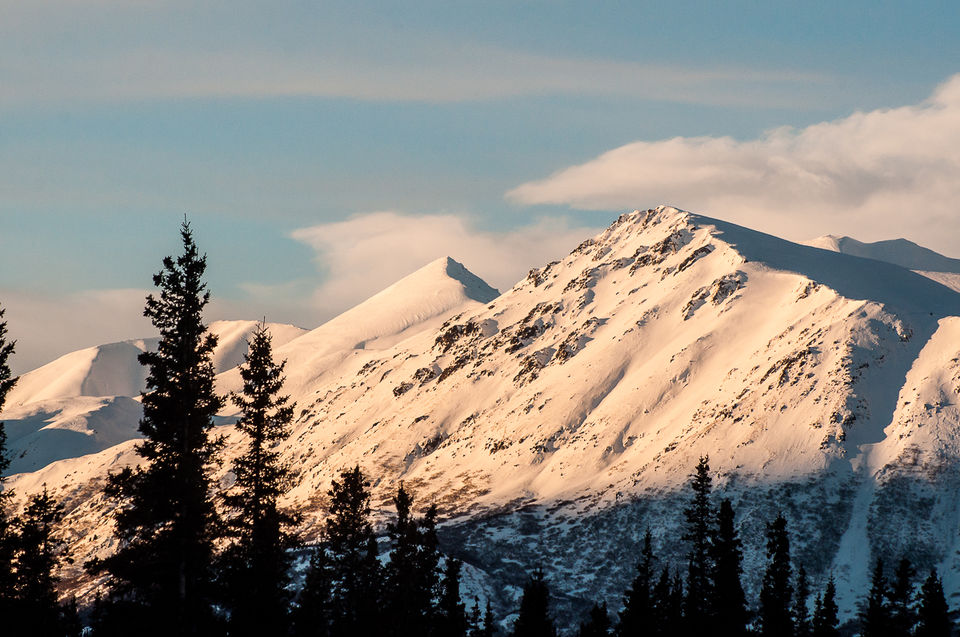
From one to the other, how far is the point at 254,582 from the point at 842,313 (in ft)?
470

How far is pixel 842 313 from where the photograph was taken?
168750mm

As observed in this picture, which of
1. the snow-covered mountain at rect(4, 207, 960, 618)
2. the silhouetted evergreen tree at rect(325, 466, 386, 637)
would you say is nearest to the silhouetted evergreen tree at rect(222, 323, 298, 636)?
the silhouetted evergreen tree at rect(325, 466, 386, 637)

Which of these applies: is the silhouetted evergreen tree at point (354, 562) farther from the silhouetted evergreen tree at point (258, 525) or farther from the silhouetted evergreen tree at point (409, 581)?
the silhouetted evergreen tree at point (258, 525)

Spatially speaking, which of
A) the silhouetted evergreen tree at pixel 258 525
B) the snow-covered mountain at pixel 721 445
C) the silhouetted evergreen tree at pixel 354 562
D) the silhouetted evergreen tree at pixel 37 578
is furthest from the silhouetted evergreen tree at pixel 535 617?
the snow-covered mountain at pixel 721 445

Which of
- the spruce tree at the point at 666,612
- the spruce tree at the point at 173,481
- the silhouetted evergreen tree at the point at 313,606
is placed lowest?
the spruce tree at the point at 666,612

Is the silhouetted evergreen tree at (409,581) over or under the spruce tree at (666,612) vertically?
over

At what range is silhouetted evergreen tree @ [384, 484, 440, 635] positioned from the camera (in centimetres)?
5358

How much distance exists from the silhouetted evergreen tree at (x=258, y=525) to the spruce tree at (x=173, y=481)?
261 centimetres

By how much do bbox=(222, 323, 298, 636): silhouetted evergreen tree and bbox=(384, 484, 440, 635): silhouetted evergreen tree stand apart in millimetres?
7503

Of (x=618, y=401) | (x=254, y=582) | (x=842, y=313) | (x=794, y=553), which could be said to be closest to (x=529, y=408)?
(x=618, y=401)

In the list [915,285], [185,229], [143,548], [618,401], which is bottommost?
[143,548]

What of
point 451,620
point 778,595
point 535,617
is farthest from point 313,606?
point 778,595

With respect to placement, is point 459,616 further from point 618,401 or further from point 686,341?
point 686,341

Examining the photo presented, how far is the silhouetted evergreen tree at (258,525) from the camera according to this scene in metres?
43.0
